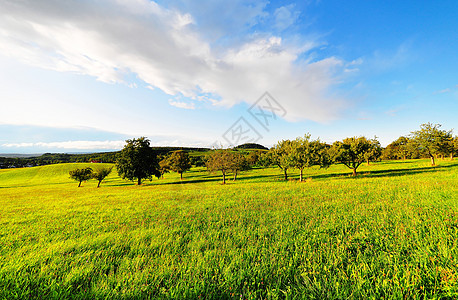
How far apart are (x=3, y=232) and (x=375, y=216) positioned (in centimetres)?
1482

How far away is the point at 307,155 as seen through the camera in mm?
29047

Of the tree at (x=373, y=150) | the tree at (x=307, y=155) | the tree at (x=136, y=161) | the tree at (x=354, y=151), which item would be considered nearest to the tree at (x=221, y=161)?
the tree at (x=307, y=155)

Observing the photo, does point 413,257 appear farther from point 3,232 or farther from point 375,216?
point 3,232

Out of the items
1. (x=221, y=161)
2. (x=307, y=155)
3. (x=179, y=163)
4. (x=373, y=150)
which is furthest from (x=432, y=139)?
(x=179, y=163)

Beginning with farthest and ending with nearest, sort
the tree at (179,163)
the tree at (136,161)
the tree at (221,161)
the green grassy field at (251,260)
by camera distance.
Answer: the tree at (179,163), the tree at (136,161), the tree at (221,161), the green grassy field at (251,260)

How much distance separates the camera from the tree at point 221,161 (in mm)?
35375

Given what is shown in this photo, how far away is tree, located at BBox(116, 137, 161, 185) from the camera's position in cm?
4062

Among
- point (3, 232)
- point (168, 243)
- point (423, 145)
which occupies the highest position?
point (423, 145)

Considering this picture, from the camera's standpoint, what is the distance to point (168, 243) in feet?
15.9

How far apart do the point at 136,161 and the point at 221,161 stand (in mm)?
22455

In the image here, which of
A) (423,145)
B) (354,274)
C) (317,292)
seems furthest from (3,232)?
(423,145)

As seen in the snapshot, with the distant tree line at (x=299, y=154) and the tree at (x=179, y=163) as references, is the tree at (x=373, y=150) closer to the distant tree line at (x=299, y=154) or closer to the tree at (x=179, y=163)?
the distant tree line at (x=299, y=154)

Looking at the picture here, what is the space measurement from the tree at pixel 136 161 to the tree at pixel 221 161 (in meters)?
17.6

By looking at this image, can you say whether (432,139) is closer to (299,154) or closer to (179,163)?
(299,154)
